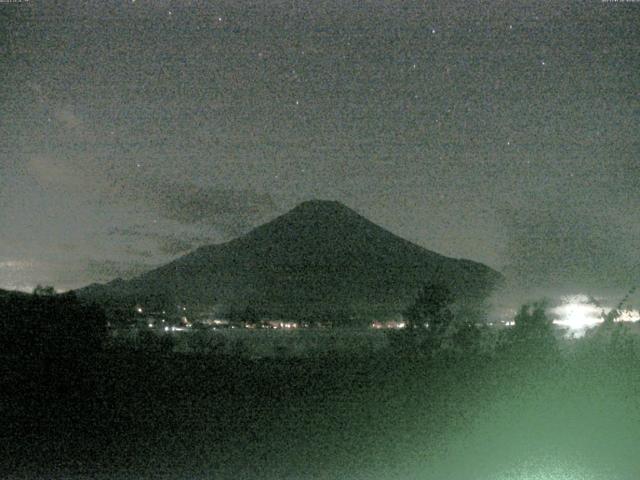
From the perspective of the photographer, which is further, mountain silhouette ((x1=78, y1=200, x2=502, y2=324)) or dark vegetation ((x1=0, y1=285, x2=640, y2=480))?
mountain silhouette ((x1=78, y1=200, x2=502, y2=324))

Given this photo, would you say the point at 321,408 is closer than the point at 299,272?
Yes

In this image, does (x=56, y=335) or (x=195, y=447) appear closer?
(x=195, y=447)

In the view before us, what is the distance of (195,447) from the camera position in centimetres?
1082

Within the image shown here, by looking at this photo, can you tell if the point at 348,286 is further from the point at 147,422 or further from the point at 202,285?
the point at 147,422

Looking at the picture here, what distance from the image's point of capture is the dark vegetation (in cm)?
1005

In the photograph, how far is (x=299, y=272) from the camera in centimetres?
5003

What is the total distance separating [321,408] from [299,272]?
3705 centimetres

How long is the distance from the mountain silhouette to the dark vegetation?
20955mm

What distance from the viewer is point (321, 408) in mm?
13008

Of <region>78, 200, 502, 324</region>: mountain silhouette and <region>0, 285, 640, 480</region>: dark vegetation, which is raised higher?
<region>78, 200, 502, 324</region>: mountain silhouette

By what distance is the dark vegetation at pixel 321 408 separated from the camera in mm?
10047

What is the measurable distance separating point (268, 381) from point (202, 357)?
2.78m

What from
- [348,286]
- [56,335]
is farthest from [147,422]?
[348,286]

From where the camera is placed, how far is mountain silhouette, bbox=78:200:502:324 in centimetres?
4062
